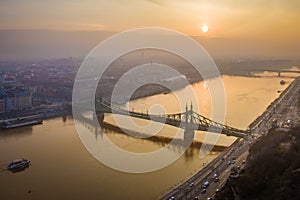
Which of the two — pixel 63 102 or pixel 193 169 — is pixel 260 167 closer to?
pixel 193 169

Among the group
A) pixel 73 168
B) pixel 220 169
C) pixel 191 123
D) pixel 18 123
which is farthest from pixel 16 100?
pixel 220 169

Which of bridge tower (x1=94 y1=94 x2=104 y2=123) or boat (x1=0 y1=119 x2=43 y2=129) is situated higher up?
bridge tower (x1=94 y1=94 x2=104 y2=123)

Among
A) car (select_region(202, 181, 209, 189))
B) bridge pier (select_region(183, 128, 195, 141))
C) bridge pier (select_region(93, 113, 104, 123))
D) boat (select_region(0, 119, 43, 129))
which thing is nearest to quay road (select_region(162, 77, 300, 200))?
car (select_region(202, 181, 209, 189))

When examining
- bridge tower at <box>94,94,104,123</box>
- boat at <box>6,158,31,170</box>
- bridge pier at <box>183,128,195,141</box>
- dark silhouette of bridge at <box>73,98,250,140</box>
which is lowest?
boat at <box>6,158,31,170</box>

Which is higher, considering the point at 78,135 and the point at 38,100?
the point at 38,100

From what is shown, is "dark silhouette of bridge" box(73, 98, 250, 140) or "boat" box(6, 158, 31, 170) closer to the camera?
"boat" box(6, 158, 31, 170)

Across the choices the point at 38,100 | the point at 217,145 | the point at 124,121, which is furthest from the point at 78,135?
the point at 38,100

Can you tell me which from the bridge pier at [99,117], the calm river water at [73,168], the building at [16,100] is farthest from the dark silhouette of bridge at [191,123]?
the building at [16,100]

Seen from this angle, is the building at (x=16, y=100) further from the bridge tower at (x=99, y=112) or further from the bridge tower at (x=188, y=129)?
the bridge tower at (x=188, y=129)

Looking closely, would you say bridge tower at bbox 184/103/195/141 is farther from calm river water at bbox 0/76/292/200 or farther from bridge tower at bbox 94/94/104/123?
bridge tower at bbox 94/94/104/123
